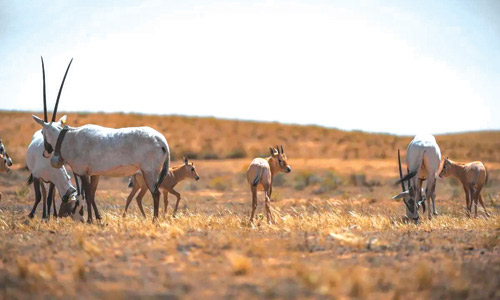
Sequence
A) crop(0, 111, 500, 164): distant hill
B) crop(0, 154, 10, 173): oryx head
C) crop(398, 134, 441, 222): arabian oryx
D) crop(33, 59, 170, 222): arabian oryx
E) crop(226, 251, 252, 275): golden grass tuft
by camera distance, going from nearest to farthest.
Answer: crop(226, 251, 252, 275): golden grass tuft → crop(33, 59, 170, 222): arabian oryx → crop(398, 134, 441, 222): arabian oryx → crop(0, 154, 10, 173): oryx head → crop(0, 111, 500, 164): distant hill

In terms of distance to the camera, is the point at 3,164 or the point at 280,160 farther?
the point at 3,164

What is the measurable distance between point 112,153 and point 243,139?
47.1 meters

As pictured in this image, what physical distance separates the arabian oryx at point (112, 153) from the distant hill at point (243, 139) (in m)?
32.1

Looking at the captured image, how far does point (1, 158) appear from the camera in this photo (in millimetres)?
16219

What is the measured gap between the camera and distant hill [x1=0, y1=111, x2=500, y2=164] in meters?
51.5

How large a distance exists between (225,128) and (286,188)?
33.2 m

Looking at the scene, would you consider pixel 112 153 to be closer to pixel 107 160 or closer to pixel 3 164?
pixel 107 160

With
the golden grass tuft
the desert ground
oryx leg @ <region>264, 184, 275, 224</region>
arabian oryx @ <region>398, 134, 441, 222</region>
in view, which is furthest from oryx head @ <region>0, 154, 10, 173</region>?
the golden grass tuft

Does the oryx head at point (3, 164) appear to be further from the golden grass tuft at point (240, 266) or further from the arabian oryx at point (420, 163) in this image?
the golden grass tuft at point (240, 266)

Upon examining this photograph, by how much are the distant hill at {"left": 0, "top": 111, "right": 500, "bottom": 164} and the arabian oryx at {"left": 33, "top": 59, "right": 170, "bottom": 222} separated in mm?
32093

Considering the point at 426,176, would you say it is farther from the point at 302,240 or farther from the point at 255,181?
the point at 302,240

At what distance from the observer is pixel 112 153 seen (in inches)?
490

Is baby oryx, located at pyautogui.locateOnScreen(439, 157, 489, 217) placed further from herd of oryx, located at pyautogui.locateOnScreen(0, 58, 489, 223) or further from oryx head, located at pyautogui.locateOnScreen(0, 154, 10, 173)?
oryx head, located at pyautogui.locateOnScreen(0, 154, 10, 173)

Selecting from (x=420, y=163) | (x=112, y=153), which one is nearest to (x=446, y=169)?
(x=420, y=163)
